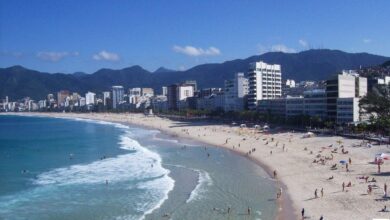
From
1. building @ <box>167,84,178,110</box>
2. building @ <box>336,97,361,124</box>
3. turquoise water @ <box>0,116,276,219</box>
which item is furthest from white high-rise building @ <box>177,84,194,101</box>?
turquoise water @ <box>0,116,276,219</box>

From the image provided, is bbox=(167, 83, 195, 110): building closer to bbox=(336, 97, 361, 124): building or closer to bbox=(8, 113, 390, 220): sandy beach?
bbox=(336, 97, 361, 124): building

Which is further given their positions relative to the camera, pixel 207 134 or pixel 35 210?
pixel 207 134

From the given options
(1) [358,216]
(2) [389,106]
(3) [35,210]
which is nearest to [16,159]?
(3) [35,210]

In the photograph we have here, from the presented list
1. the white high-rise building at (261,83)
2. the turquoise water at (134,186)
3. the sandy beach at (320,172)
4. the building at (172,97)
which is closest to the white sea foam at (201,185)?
the turquoise water at (134,186)

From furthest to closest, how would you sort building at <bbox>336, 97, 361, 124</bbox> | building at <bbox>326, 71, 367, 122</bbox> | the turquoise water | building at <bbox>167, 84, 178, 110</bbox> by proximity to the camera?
1. building at <bbox>167, 84, 178, 110</bbox>
2. building at <bbox>326, 71, 367, 122</bbox>
3. building at <bbox>336, 97, 361, 124</bbox>
4. the turquoise water

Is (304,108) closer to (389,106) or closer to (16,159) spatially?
(389,106)

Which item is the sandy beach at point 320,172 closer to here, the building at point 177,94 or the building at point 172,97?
the building at point 177,94
